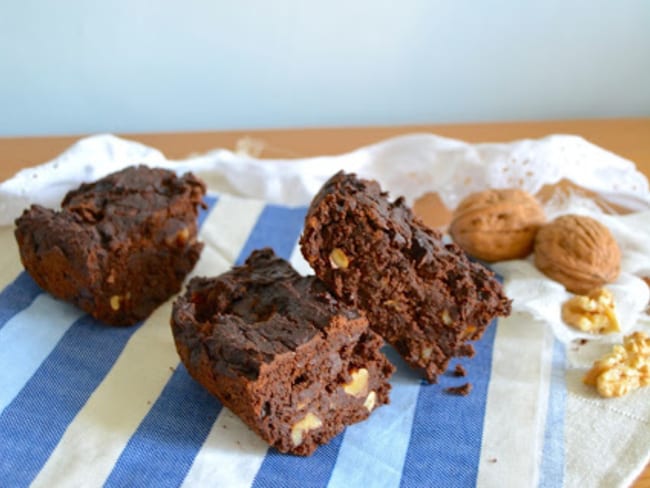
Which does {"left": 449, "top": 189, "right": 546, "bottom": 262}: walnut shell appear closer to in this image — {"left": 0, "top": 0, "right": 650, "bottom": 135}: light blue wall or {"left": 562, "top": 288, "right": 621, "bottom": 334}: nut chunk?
{"left": 562, "top": 288, "right": 621, "bottom": 334}: nut chunk

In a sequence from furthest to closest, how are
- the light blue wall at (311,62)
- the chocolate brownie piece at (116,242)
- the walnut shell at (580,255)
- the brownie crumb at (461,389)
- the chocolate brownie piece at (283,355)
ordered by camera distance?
the light blue wall at (311,62)
the walnut shell at (580,255)
the chocolate brownie piece at (116,242)
the brownie crumb at (461,389)
the chocolate brownie piece at (283,355)

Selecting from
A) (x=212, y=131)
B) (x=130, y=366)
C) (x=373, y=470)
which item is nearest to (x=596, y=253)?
(x=373, y=470)

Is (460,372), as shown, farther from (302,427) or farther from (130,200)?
(130,200)

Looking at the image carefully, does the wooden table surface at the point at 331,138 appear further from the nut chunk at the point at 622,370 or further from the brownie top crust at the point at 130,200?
the nut chunk at the point at 622,370

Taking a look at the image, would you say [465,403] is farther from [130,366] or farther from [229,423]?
[130,366]

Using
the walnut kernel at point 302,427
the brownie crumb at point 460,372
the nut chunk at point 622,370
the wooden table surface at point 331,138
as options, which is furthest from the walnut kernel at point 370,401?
the wooden table surface at point 331,138
